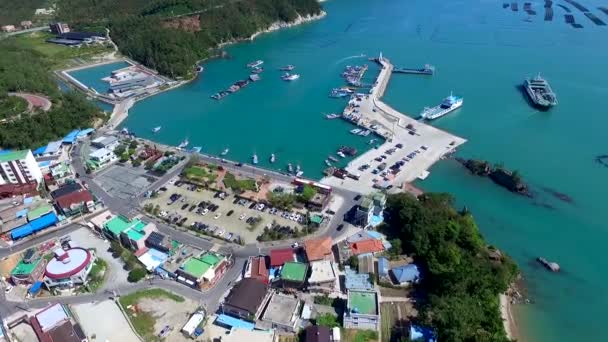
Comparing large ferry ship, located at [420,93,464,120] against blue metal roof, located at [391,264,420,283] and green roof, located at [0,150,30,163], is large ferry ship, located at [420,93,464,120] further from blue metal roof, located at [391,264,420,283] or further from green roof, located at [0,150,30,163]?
green roof, located at [0,150,30,163]

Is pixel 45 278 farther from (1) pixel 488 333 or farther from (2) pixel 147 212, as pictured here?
(1) pixel 488 333

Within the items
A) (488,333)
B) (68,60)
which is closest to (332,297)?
(488,333)

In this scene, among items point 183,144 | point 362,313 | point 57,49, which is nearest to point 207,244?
point 362,313

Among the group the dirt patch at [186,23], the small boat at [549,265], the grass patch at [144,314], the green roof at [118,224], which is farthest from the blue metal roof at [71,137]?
the small boat at [549,265]

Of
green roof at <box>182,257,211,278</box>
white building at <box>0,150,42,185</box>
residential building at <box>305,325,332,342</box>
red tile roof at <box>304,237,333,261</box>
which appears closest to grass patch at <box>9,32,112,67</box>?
white building at <box>0,150,42,185</box>

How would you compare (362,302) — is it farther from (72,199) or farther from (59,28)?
(59,28)
